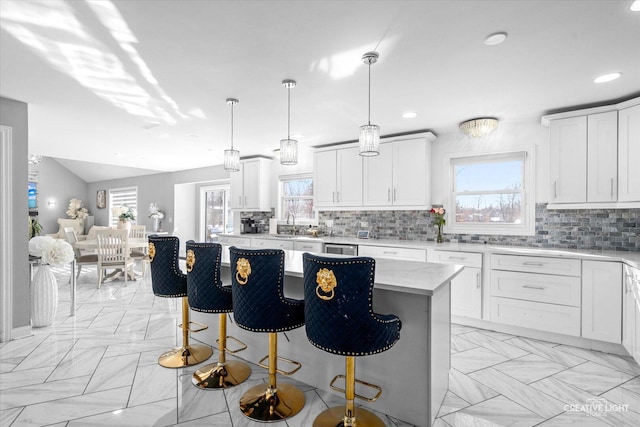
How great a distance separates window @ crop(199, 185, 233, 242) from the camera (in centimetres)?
796

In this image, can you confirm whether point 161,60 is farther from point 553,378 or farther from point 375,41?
point 553,378

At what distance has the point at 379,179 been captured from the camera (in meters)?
4.61

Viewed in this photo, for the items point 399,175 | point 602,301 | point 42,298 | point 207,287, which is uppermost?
point 399,175

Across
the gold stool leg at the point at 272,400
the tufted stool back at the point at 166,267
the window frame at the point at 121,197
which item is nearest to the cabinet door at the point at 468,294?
the gold stool leg at the point at 272,400

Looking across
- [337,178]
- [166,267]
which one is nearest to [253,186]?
[337,178]

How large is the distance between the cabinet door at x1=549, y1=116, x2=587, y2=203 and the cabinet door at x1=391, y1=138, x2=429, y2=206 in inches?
53.6

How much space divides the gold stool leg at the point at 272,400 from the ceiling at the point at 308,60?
195cm

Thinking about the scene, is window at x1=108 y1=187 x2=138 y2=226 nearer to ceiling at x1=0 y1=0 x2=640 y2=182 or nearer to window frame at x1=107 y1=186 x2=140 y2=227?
window frame at x1=107 y1=186 x2=140 y2=227

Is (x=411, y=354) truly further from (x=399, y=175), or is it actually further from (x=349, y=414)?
(x=399, y=175)

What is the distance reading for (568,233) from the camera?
3.73 m

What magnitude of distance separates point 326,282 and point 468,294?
2.65 m

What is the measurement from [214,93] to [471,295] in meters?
3.42

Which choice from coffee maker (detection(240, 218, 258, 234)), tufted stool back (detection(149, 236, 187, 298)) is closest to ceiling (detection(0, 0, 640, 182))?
tufted stool back (detection(149, 236, 187, 298))

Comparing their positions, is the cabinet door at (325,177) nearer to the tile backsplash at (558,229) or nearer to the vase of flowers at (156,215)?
the tile backsplash at (558,229)
